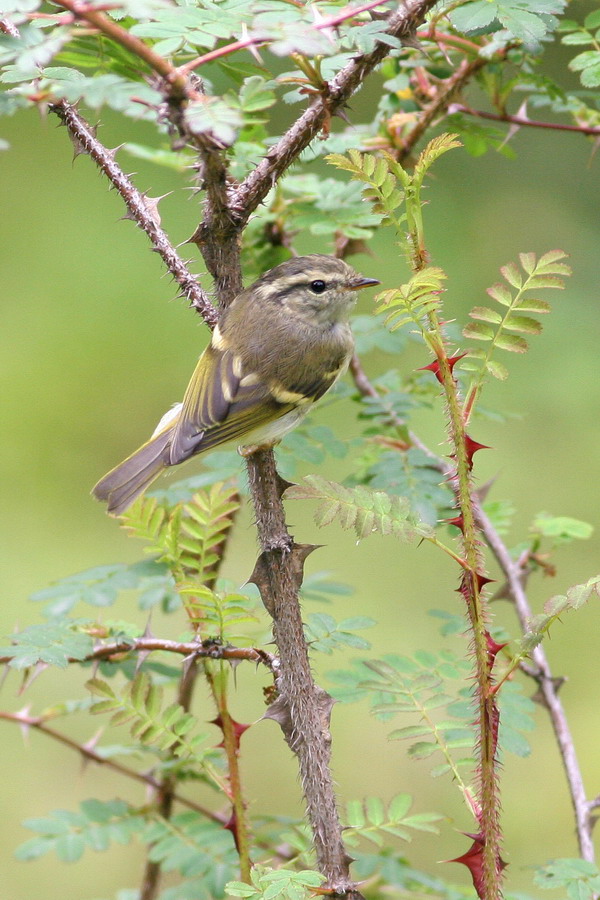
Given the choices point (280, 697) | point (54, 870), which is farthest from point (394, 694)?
point (54, 870)

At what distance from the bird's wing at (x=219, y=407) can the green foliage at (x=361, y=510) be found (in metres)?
1.00

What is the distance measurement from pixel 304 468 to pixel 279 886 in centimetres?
191

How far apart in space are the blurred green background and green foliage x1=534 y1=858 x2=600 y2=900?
3.85 feet

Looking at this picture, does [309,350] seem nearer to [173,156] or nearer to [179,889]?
[173,156]

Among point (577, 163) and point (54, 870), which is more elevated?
point (577, 163)

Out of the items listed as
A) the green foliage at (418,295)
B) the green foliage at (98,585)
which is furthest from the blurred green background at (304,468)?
the green foliage at (418,295)

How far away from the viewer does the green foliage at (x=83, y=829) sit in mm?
1872

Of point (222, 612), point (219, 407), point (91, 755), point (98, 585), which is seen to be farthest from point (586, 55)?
point (91, 755)

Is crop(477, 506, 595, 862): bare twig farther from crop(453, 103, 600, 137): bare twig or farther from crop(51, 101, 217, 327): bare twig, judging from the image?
crop(453, 103, 600, 137): bare twig

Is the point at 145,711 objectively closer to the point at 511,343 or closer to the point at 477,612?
the point at 477,612

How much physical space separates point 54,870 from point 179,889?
189 centimetres

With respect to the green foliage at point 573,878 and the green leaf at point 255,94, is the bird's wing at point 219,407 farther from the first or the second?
the green foliage at point 573,878

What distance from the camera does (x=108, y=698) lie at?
159cm

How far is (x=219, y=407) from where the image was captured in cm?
222
